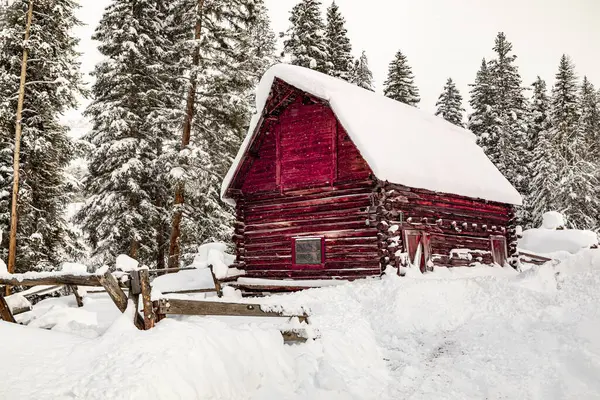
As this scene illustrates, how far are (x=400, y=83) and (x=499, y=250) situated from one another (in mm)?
19757

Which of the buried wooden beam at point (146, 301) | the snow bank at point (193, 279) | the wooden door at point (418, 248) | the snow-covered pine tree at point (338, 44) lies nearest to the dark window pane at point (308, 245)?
the snow bank at point (193, 279)

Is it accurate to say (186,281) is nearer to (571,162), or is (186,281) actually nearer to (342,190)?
(342,190)

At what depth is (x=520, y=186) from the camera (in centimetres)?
3350

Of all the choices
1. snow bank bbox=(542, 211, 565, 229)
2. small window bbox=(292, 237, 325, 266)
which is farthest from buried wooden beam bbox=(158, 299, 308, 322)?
snow bank bbox=(542, 211, 565, 229)

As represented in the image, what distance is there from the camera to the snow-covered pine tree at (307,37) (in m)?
28.3

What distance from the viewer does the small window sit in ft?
49.5

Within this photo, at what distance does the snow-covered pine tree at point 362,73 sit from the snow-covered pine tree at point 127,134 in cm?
1810

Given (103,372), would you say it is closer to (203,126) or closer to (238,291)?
(238,291)

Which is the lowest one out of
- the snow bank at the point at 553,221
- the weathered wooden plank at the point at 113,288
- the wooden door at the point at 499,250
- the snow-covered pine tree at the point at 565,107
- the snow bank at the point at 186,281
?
the snow bank at the point at 186,281

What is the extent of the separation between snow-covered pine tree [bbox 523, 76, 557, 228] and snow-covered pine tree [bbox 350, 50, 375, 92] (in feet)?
45.3

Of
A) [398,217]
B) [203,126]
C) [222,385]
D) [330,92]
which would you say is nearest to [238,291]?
[398,217]

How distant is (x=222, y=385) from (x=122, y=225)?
699 inches

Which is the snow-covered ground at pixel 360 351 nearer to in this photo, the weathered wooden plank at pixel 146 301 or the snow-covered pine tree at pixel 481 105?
the weathered wooden plank at pixel 146 301

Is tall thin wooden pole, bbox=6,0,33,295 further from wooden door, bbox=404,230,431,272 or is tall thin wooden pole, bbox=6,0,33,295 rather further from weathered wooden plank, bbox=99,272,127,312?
wooden door, bbox=404,230,431,272
